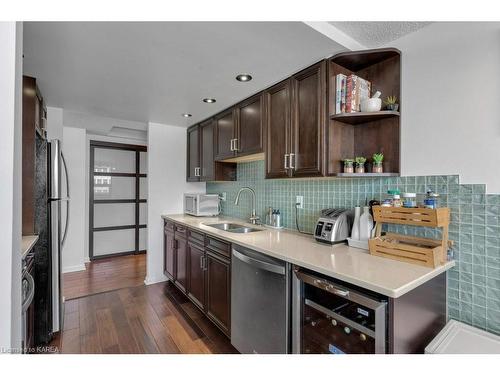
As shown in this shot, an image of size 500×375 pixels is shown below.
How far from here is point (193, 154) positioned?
3.54 m

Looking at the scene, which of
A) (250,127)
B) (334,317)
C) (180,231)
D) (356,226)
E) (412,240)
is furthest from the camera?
(180,231)

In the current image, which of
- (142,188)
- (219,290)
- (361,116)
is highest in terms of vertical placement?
(361,116)

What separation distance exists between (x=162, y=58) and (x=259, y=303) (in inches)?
70.8

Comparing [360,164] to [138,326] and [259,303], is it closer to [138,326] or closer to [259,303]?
[259,303]

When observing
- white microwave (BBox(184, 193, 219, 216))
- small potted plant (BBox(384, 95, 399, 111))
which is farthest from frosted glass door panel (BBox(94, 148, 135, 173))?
small potted plant (BBox(384, 95, 399, 111))

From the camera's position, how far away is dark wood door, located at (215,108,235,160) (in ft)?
8.87

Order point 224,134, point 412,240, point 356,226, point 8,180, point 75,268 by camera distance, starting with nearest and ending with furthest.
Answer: point 8,180, point 412,240, point 356,226, point 224,134, point 75,268

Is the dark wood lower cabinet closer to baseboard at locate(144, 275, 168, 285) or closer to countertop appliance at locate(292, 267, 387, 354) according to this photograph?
baseboard at locate(144, 275, 168, 285)

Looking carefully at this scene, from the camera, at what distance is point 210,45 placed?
5.12 ft

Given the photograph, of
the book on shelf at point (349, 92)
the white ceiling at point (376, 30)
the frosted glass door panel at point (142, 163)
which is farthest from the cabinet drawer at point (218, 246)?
the frosted glass door panel at point (142, 163)

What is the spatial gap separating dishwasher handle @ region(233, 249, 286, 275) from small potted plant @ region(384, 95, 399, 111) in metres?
1.24

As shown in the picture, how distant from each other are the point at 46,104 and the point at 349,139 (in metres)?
3.07

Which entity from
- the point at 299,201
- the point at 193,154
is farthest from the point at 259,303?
the point at 193,154
